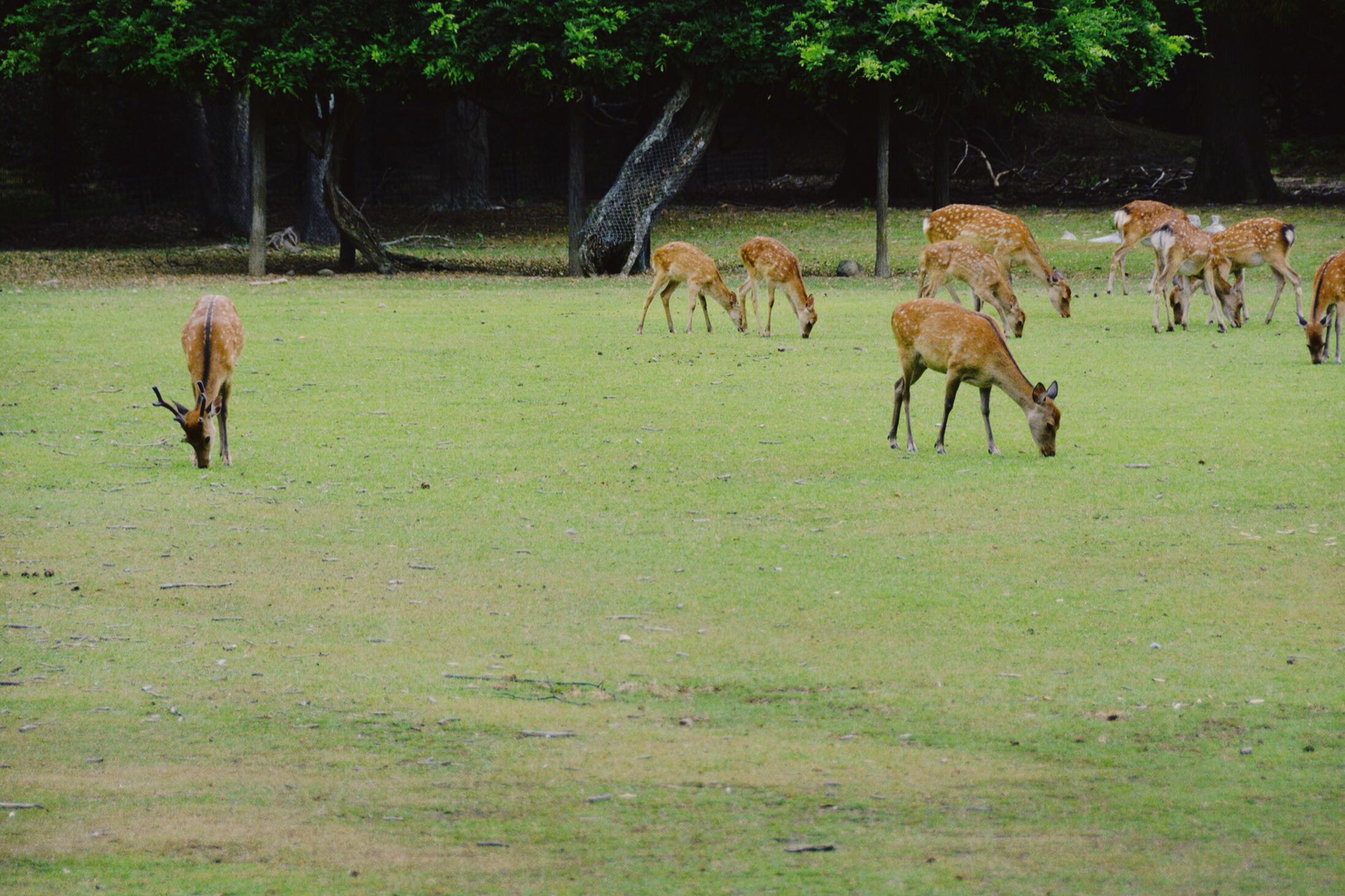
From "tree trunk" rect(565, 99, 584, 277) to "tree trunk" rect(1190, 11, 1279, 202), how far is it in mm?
13671

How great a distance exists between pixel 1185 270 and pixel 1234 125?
53.8 ft

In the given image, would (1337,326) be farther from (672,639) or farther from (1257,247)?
(672,639)


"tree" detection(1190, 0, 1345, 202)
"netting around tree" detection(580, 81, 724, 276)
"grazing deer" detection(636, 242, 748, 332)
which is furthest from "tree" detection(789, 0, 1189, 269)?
"tree" detection(1190, 0, 1345, 202)

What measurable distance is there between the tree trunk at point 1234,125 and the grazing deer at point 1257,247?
1506 centimetres

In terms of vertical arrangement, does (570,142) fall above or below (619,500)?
above

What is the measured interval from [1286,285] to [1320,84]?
2152cm

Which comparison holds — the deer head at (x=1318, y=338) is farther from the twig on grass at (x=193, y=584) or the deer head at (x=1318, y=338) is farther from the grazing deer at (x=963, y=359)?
the twig on grass at (x=193, y=584)

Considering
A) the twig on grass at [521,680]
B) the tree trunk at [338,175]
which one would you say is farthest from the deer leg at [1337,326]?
the tree trunk at [338,175]

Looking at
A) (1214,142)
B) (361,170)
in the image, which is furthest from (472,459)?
(361,170)

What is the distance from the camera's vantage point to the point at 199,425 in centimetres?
1037

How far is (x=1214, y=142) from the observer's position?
32.0 m

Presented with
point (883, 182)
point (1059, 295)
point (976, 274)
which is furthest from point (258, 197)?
point (976, 274)

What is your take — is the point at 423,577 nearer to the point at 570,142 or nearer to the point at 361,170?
the point at 570,142

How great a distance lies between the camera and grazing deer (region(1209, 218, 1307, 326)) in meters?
17.3
